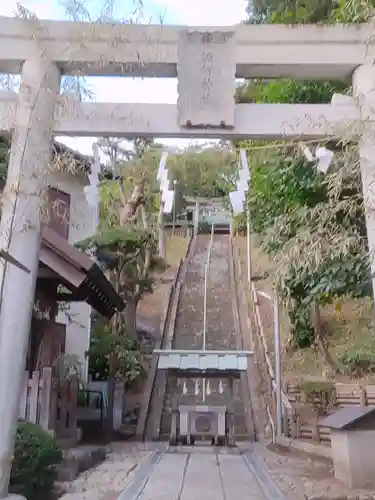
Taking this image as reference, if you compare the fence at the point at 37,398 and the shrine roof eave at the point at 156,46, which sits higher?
the shrine roof eave at the point at 156,46

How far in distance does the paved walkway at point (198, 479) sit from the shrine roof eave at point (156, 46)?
4673 millimetres

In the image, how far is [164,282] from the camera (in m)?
24.5

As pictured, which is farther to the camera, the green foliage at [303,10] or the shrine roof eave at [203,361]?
the shrine roof eave at [203,361]

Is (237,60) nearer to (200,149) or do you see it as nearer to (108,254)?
(200,149)

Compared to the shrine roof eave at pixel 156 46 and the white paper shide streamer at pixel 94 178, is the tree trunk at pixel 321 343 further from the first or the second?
the shrine roof eave at pixel 156 46

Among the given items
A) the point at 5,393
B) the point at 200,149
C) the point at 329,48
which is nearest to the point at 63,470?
the point at 5,393

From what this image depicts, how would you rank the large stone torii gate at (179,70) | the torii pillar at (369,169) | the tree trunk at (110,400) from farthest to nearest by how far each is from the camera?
the tree trunk at (110,400), the large stone torii gate at (179,70), the torii pillar at (369,169)

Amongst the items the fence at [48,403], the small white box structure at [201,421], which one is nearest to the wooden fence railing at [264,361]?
the small white box structure at [201,421]

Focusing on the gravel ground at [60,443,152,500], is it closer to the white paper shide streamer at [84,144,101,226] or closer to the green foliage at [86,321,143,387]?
the green foliage at [86,321,143,387]

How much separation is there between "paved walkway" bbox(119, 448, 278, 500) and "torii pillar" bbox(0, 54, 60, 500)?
1.95 m

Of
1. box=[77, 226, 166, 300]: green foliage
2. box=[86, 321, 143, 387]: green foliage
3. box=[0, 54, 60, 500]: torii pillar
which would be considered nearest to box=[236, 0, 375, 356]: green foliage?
box=[0, 54, 60, 500]: torii pillar

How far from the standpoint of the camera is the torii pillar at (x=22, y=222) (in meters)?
5.00

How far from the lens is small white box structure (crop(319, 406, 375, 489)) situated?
685 cm

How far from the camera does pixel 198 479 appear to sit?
7484 millimetres
